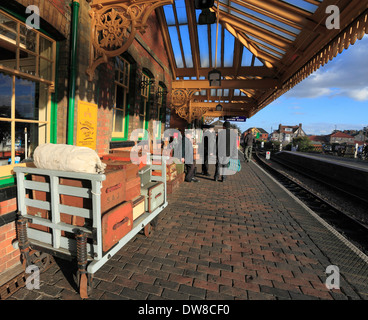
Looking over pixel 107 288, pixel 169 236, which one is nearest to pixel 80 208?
pixel 107 288

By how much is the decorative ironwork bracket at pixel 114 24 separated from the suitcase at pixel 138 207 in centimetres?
241

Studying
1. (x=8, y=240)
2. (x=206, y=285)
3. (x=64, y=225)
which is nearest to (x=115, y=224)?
(x=64, y=225)

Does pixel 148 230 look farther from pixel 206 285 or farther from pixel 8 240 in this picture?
pixel 8 240

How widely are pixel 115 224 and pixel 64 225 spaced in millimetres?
529

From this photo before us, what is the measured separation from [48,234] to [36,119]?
1.88 metres

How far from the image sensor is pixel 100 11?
3.56m

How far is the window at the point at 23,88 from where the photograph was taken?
262 centimetres

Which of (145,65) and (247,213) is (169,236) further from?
(145,65)

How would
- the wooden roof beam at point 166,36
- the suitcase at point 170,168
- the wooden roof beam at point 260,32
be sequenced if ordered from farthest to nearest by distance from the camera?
the wooden roof beam at point 166,36 → the wooden roof beam at point 260,32 → the suitcase at point 170,168

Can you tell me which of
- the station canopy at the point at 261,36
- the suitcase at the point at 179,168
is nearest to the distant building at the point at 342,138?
the station canopy at the point at 261,36

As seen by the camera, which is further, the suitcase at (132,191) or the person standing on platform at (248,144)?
the person standing on platform at (248,144)

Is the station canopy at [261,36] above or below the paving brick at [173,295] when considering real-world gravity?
above

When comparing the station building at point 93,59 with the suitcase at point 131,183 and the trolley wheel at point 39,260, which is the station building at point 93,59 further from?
the suitcase at point 131,183

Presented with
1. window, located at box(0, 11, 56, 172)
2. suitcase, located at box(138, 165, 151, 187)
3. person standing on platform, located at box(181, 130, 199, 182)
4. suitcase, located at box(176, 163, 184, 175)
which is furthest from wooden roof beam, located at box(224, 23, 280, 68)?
suitcase, located at box(138, 165, 151, 187)
